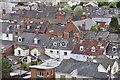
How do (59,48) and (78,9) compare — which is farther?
(78,9)

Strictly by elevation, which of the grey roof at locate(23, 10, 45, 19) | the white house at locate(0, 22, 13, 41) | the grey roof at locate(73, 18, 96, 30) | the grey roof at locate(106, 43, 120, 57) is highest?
the grey roof at locate(23, 10, 45, 19)

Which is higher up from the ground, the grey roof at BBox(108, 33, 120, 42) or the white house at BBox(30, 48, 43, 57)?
the grey roof at BBox(108, 33, 120, 42)

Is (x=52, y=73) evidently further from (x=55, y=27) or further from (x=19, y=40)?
(x=55, y=27)

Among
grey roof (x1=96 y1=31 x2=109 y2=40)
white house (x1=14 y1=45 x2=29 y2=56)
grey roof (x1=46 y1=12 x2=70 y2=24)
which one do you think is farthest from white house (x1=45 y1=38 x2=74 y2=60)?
grey roof (x1=46 y1=12 x2=70 y2=24)

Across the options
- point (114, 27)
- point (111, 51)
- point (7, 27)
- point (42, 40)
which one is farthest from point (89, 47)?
point (7, 27)

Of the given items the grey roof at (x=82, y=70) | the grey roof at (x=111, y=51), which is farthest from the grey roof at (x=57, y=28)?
the grey roof at (x=82, y=70)

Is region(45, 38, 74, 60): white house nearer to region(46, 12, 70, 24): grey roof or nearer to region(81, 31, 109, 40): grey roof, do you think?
region(81, 31, 109, 40): grey roof

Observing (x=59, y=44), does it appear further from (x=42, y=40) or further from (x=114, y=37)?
(x=114, y=37)

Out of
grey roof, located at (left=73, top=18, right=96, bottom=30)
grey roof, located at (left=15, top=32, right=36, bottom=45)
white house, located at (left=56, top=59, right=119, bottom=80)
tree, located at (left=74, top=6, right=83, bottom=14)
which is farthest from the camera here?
tree, located at (left=74, top=6, right=83, bottom=14)

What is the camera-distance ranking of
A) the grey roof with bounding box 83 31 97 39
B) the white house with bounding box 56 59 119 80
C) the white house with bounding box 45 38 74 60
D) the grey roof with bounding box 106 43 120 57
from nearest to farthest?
1. the white house with bounding box 56 59 119 80
2. the grey roof with bounding box 106 43 120 57
3. the white house with bounding box 45 38 74 60
4. the grey roof with bounding box 83 31 97 39

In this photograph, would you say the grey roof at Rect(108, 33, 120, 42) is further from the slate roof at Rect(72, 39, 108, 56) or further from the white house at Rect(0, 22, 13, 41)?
the white house at Rect(0, 22, 13, 41)

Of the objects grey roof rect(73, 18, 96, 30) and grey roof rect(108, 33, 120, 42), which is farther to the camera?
grey roof rect(73, 18, 96, 30)

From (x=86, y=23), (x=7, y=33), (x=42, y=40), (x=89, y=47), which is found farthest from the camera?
(x=86, y=23)
